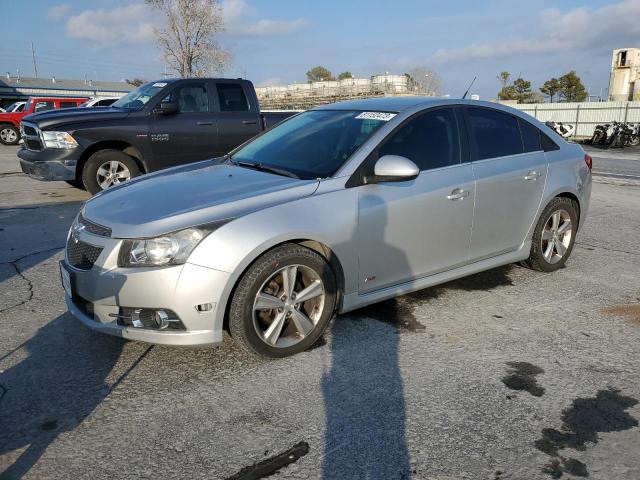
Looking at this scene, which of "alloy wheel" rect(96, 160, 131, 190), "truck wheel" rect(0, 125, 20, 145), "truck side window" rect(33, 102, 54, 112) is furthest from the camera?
"truck wheel" rect(0, 125, 20, 145)

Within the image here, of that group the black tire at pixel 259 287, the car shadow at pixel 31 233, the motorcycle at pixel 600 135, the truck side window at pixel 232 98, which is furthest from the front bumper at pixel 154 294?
the motorcycle at pixel 600 135

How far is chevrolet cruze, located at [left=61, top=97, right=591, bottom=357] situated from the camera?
10.2 ft

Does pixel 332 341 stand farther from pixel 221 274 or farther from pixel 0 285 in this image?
pixel 0 285

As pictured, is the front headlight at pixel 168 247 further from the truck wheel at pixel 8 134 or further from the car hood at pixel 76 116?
the truck wheel at pixel 8 134

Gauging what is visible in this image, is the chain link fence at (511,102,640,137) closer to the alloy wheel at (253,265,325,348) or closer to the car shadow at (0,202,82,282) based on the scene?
the car shadow at (0,202,82,282)

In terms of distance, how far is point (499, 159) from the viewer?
450 centimetres

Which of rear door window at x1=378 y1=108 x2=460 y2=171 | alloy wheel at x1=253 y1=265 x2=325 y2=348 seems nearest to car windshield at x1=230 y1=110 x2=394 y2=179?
rear door window at x1=378 y1=108 x2=460 y2=171

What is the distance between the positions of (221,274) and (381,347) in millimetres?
1199

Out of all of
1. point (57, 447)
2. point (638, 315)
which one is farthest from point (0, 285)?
point (638, 315)

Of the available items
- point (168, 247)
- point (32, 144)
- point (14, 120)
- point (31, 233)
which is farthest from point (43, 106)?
point (168, 247)

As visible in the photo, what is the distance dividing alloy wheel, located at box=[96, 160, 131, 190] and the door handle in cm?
572

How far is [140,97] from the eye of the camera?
8.68m

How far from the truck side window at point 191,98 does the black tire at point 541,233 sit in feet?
18.8

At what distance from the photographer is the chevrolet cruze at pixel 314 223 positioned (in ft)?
10.2
